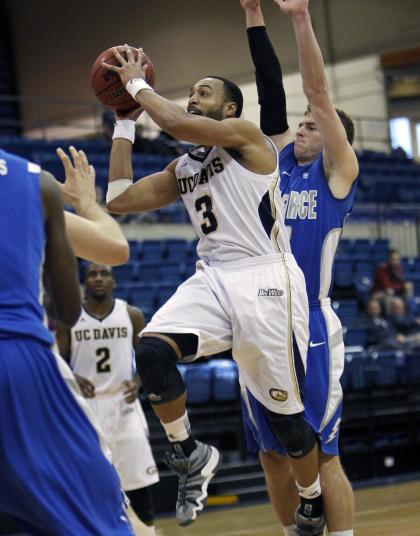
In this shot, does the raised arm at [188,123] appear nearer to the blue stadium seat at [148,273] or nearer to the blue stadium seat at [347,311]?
the blue stadium seat at [148,273]

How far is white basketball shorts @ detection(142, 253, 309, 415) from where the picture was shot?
173 inches

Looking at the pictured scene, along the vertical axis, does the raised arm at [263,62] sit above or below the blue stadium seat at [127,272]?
above

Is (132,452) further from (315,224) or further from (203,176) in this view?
(203,176)

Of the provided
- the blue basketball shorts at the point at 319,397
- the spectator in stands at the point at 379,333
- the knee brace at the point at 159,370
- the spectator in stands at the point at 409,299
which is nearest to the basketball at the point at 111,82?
the knee brace at the point at 159,370

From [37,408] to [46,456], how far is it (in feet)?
0.40

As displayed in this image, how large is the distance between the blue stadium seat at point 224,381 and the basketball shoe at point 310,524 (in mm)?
5127

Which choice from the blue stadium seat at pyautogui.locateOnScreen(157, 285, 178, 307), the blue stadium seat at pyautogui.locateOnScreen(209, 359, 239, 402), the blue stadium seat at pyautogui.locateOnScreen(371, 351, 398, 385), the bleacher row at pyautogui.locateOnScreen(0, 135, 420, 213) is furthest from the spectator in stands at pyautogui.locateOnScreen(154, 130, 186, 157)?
the blue stadium seat at pyautogui.locateOnScreen(209, 359, 239, 402)

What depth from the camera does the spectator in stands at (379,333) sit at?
11836 millimetres

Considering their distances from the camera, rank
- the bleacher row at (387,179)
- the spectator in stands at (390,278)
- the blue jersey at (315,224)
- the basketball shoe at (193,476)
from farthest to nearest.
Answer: the bleacher row at (387,179) → the spectator in stands at (390,278) → the blue jersey at (315,224) → the basketball shoe at (193,476)

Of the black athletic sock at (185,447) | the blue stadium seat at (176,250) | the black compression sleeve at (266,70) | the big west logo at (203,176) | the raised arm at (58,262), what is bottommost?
the black athletic sock at (185,447)

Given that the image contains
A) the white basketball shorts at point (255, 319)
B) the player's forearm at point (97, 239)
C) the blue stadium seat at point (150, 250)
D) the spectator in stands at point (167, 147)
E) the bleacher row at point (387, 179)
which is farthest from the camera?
the bleacher row at point (387, 179)

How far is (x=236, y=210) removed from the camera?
4.52 meters

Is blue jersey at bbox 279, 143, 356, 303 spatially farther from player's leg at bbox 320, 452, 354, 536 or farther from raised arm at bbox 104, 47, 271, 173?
player's leg at bbox 320, 452, 354, 536

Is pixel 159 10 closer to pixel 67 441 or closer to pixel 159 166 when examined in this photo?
pixel 159 166
